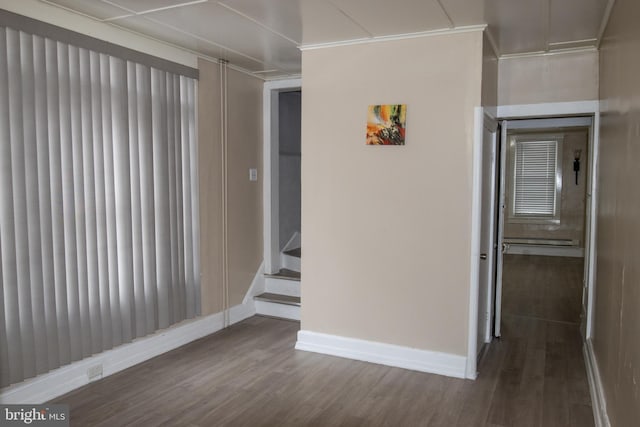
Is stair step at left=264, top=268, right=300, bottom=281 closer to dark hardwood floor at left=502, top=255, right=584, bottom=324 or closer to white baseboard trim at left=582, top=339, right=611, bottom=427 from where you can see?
dark hardwood floor at left=502, top=255, right=584, bottom=324

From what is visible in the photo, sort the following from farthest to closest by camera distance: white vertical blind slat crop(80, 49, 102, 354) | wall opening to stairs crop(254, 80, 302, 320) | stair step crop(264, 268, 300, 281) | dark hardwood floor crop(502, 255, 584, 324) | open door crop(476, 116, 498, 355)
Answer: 1. dark hardwood floor crop(502, 255, 584, 324)
2. stair step crop(264, 268, 300, 281)
3. wall opening to stairs crop(254, 80, 302, 320)
4. open door crop(476, 116, 498, 355)
5. white vertical blind slat crop(80, 49, 102, 354)

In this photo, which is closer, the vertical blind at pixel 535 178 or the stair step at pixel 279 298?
the stair step at pixel 279 298

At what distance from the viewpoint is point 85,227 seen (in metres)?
3.38

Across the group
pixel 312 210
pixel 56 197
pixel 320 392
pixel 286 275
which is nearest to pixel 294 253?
pixel 286 275

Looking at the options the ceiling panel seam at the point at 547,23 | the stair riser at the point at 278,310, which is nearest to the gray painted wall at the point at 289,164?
the stair riser at the point at 278,310

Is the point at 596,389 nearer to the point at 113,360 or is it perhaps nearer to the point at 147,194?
the point at 113,360

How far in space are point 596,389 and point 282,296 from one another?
310 cm

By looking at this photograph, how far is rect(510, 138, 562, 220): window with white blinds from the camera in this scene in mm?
9602

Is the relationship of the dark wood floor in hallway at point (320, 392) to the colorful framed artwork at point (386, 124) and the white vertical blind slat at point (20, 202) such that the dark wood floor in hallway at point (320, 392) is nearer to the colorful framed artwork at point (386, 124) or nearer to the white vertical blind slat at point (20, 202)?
the white vertical blind slat at point (20, 202)

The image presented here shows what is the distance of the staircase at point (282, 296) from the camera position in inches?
201

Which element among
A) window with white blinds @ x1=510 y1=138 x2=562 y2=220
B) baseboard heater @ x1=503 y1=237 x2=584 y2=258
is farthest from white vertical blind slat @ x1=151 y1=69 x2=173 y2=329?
window with white blinds @ x1=510 y1=138 x2=562 y2=220

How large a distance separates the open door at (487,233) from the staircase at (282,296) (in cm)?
184

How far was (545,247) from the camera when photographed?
9.79 m

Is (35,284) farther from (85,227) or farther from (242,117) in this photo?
(242,117)
